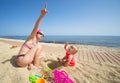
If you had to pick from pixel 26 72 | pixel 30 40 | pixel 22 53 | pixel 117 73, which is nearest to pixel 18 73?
pixel 26 72

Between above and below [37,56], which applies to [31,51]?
above

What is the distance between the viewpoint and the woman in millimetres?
2808

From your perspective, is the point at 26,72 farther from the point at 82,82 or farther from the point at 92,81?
the point at 92,81

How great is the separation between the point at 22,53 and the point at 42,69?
0.81 metres

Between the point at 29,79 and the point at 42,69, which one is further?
the point at 42,69

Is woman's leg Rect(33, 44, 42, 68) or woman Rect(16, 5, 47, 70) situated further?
woman's leg Rect(33, 44, 42, 68)

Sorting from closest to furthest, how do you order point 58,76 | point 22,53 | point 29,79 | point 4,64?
point 29,79 → point 58,76 → point 22,53 → point 4,64

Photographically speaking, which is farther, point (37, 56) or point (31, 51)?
point (37, 56)

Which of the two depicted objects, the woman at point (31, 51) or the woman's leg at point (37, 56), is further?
the woman's leg at point (37, 56)

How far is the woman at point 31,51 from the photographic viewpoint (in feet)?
9.21

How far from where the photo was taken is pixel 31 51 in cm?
281

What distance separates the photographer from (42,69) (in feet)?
10.6

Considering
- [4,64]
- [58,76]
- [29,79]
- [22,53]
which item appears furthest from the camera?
[4,64]

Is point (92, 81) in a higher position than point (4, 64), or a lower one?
lower
